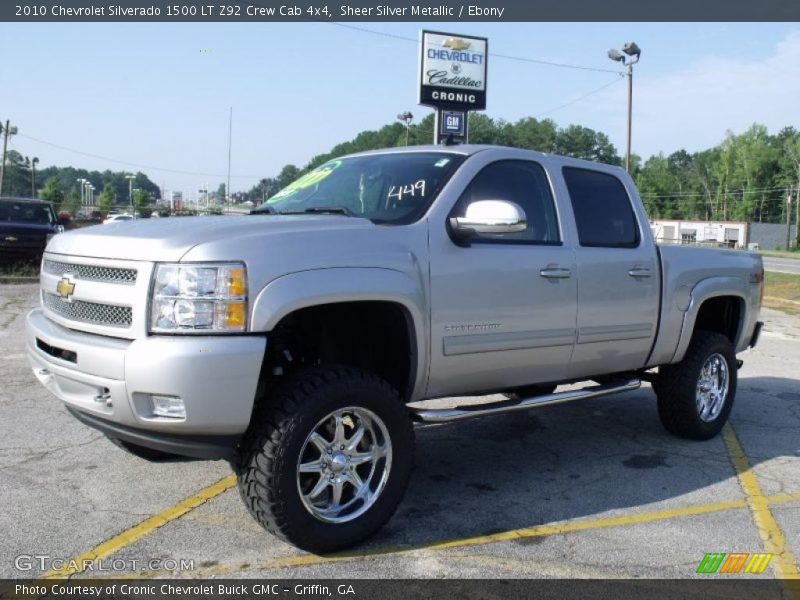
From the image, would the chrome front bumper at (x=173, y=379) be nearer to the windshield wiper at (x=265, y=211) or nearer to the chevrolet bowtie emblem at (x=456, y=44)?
the windshield wiper at (x=265, y=211)

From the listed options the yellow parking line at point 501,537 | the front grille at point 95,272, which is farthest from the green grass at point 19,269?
the yellow parking line at point 501,537

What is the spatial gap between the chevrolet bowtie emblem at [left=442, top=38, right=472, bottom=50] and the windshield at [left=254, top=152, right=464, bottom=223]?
23149 millimetres

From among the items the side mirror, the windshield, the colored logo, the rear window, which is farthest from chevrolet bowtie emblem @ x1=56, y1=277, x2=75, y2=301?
the rear window

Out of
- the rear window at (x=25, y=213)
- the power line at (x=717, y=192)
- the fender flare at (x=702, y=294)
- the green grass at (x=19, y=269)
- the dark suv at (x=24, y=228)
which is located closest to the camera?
the fender flare at (x=702, y=294)

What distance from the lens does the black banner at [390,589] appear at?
10.7ft


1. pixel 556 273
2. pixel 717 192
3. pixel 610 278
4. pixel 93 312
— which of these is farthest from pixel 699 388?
pixel 717 192

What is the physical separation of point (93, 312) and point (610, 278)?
10.3ft

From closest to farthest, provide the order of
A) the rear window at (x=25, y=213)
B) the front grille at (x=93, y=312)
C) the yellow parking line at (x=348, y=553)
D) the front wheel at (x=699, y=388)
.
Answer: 1. the front grille at (x=93, y=312)
2. the yellow parking line at (x=348, y=553)
3. the front wheel at (x=699, y=388)
4. the rear window at (x=25, y=213)

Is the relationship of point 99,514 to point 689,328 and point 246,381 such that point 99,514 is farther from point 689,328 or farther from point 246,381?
point 689,328

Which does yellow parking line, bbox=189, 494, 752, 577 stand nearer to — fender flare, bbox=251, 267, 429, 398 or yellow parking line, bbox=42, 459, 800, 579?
yellow parking line, bbox=42, 459, 800, 579

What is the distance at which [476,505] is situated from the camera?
14.5 ft

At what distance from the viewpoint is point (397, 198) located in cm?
441

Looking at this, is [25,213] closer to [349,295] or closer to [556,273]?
[556,273]

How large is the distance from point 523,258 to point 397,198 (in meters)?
0.80
